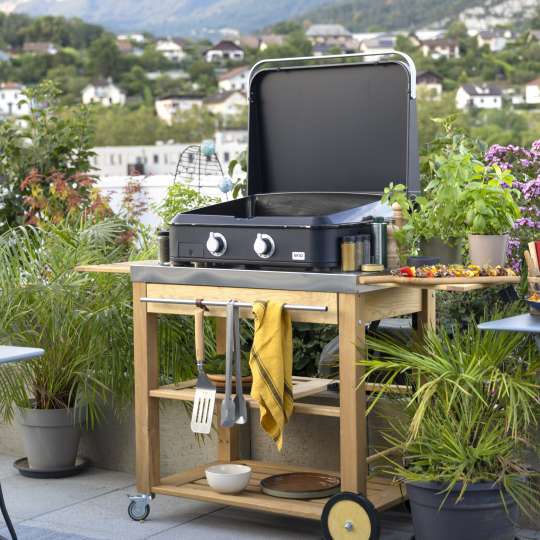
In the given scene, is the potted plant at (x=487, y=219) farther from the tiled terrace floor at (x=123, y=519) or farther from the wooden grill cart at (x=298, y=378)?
the tiled terrace floor at (x=123, y=519)

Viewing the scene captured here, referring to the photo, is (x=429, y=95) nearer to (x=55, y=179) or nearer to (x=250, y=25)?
(x=250, y=25)

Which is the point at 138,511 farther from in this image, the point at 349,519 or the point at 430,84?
the point at 430,84

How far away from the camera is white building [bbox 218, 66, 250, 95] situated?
2320 inches

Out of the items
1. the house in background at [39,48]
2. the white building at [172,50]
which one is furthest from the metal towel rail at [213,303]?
the house in background at [39,48]

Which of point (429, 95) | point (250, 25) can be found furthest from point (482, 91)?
point (250, 25)

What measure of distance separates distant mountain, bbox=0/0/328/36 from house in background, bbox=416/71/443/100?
2577cm

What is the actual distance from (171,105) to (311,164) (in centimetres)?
5690

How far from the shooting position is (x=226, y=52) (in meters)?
65.6

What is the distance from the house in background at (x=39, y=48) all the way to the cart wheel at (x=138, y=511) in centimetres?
6502

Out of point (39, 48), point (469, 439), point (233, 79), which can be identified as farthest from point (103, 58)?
point (469, 439)

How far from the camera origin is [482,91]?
4522 cm

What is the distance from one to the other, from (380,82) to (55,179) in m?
2.94

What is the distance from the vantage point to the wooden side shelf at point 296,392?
3359 mm

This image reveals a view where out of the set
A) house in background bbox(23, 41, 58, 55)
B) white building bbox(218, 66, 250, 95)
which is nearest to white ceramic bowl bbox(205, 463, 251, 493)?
white building bbox(218, 66, 250, 95)
